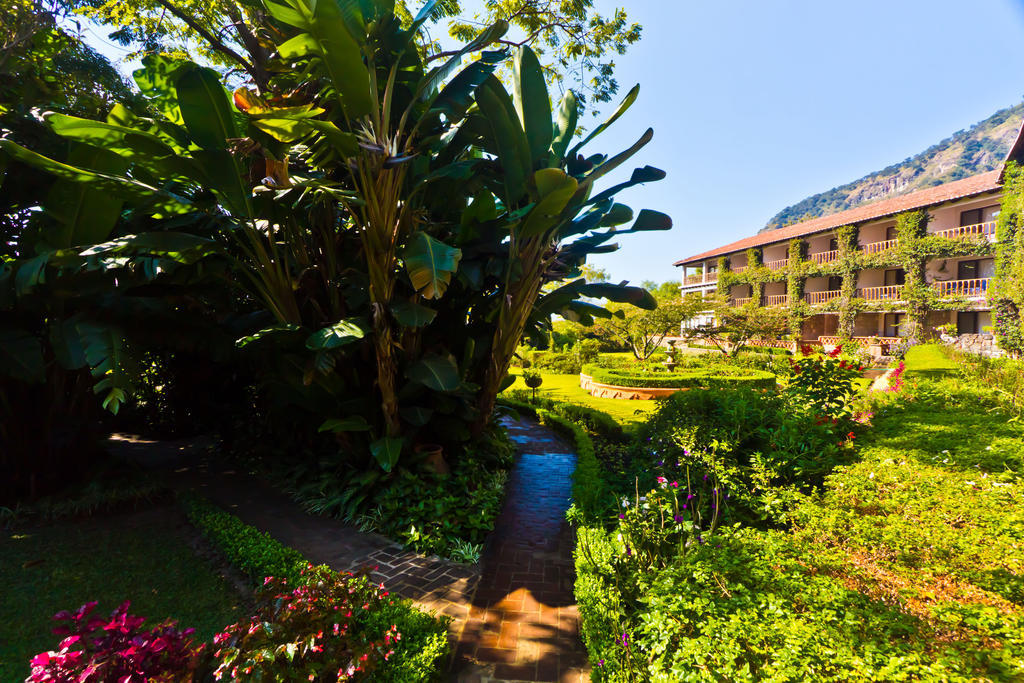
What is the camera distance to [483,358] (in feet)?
22.4

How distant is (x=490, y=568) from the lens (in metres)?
4.65

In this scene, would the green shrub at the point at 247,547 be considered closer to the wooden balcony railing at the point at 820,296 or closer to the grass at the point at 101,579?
the grass at the point at 101,579

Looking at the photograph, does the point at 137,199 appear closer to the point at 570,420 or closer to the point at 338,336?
the point at 338,336

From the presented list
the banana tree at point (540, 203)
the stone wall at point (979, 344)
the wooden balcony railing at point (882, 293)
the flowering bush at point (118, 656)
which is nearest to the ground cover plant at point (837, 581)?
the flowering bush at point (118, 656)

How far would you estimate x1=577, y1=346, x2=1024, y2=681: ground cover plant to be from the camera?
2121 mm

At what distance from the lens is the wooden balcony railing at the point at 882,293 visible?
27000 millimetres

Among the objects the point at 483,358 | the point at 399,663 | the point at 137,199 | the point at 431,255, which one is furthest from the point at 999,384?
the point at 137,199

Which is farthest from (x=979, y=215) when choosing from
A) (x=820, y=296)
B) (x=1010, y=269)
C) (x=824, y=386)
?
(x=824, y=386)

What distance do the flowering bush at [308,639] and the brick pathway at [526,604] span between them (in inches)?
32.1

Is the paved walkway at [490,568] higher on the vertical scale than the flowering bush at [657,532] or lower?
lower

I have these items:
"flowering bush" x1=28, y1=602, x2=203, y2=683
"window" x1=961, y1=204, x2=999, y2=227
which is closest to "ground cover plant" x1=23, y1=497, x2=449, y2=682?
"flowering bush" x1=28, y1=602, x2=203, y2=683

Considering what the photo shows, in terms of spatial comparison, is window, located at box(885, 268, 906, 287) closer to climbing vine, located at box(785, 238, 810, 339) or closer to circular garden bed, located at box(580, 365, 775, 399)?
climbing vine, located at box(785, 238, 810, 339)

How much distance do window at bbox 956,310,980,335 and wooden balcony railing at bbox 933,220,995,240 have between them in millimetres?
4263

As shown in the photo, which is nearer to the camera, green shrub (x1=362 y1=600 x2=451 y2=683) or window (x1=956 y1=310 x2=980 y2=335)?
green shrub (x1=362 y1=600 x2=451 y2=683)
